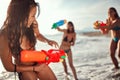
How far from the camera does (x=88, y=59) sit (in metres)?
4.54

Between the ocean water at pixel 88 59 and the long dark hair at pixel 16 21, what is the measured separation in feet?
7.70

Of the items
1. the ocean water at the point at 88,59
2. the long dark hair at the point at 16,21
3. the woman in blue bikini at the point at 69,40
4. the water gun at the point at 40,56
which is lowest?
the ocean water at the point at 88,59

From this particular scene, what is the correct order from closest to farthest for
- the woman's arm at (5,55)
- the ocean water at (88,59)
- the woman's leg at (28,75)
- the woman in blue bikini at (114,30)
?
the woman's arm at (5,55), the woman's leg at (28,75), the ocean water at (88,59), the woman in blue bikini at (114,30)

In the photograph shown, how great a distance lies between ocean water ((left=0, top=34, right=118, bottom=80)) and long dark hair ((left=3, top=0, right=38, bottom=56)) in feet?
7.70

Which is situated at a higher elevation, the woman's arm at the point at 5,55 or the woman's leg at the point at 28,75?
the woman's arm at the point at 5,55

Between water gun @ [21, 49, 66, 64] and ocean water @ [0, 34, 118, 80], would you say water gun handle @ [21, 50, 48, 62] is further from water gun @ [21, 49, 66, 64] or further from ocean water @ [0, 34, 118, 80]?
ocean water @ [0, 34, 118, 80]

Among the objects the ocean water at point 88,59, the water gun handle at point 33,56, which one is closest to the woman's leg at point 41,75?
the water gun handle at point 33,56

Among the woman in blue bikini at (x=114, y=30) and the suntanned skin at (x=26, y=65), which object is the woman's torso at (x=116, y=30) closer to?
the woman in blue bikini at (x=114, y=30)

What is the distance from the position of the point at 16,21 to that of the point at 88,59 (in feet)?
9.48

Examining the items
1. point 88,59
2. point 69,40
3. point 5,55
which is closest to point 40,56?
point 5,55

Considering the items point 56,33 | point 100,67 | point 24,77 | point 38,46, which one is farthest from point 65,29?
point 24,77

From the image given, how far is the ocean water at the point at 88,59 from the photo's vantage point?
13.7 ft

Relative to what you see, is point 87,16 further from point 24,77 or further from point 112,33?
point 24,77

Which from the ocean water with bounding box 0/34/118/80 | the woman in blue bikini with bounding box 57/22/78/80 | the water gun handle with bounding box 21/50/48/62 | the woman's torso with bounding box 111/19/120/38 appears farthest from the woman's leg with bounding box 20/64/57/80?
the woman's torso with bounding box 111/19/120/38
